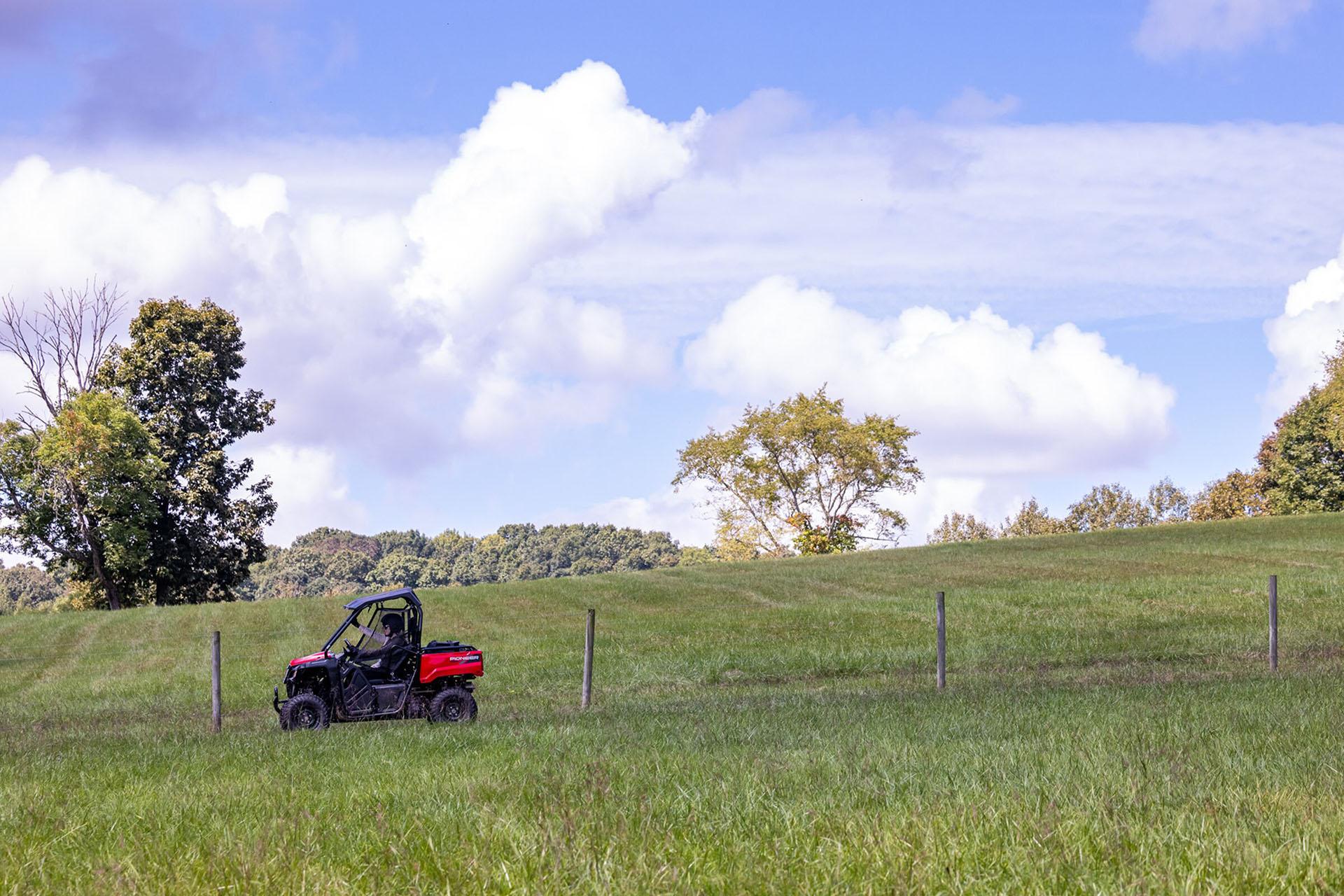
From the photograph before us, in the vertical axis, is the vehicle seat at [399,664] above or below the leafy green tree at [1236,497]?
below

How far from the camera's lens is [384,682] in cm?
1520

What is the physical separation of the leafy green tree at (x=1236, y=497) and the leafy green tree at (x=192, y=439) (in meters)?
69.2

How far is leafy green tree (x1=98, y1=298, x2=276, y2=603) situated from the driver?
1653 inches

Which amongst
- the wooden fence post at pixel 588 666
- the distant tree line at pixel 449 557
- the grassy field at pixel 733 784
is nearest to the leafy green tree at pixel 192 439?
the grassy field at pixel 733 784

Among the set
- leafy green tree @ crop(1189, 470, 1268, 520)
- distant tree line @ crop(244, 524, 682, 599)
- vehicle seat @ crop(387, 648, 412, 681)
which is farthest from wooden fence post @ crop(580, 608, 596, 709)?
distant tree line @ crop(244, 524, 682, 599)

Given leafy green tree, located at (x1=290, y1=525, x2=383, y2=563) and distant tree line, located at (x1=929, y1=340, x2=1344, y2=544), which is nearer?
distant tree line, located at (x1=929, y1=340, x2=1344, y2=544)

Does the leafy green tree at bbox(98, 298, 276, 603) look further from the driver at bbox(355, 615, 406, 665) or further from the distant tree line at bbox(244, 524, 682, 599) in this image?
the distant tree line at bbox(244, 524, 682, 599)

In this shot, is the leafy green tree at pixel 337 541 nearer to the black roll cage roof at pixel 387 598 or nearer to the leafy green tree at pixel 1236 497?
the leafy green tree at pixel 1236 497

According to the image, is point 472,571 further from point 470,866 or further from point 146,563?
point 470,866

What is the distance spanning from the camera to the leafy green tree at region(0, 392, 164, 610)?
49938 mm

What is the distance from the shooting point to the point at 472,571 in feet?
442

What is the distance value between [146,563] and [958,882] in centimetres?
5497

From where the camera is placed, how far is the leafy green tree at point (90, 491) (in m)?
49.9

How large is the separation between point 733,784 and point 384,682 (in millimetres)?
9310
